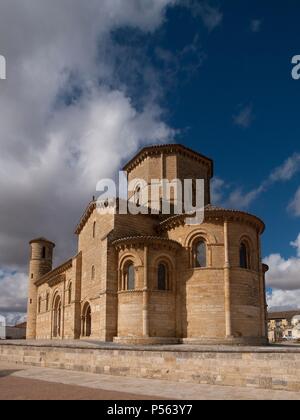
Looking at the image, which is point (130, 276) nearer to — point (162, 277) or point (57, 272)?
point (162, 277)

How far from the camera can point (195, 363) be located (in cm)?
1288

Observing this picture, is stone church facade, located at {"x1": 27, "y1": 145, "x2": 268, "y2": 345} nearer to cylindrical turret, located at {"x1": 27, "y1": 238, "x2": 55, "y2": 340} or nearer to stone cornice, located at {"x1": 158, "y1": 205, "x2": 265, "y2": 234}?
stone cornice, located at {"x1": 158, "y1": 205, "x2": 265, "y2": 234}

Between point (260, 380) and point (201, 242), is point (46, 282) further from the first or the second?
point (260, 380)

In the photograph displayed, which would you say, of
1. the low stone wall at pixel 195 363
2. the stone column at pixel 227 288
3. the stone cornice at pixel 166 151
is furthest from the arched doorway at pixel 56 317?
the stone column at pixel 227 288

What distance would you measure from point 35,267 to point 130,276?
2485cm

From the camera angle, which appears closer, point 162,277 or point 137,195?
point 162,277

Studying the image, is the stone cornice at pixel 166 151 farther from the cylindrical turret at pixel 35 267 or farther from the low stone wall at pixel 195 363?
the low stone wall at pixel 195 363

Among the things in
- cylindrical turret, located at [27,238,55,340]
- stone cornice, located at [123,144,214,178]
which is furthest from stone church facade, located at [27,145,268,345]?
cylindrical turret, located at [27,238,55,340]

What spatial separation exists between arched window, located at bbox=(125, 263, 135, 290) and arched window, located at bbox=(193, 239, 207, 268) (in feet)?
12.4

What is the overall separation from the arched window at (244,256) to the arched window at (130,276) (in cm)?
657

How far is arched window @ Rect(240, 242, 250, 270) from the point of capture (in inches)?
917

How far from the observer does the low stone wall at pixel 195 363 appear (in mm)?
11367

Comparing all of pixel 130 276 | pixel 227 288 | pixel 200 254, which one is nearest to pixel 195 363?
pixel 227 288

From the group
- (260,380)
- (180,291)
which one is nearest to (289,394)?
(260,380)
